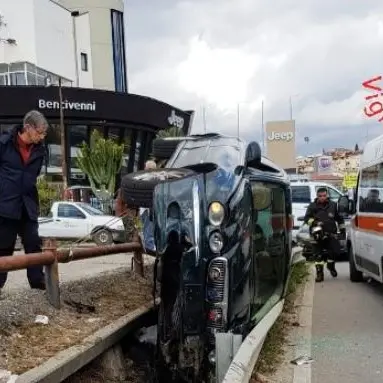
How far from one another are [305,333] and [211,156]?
2362 mm

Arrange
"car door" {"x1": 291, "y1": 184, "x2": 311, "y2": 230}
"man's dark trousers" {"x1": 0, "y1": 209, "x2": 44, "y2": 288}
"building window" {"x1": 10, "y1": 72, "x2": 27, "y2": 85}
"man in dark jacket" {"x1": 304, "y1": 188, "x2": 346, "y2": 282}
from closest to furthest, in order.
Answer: "man's dark trousers" {"x1": 0, "y1": 209, "x2": 44, "y2": 288} < "man in dark jacket" {"x1": 304, "y1": 188, "x2": 346, "y2": 282} < "car door" {"x1": 291, "y1": 184, "x2": 311, "y2": 230} < "building window" {"x1": 10, "y1": 72, "x2": 27, "y2": 85}

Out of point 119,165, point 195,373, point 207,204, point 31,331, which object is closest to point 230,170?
point 207,204

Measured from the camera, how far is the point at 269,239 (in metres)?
6.11

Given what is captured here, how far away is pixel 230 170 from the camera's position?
5.48 m

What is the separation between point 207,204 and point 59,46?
4640cm

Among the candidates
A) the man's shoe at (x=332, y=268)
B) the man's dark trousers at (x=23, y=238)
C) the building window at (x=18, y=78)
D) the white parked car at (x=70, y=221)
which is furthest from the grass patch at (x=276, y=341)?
the building window at (x=18, y=78)

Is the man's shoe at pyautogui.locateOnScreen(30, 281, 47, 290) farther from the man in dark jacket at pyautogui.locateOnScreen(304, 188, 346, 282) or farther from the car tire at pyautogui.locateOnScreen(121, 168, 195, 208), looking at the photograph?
the man in dark jacket at pyautogui.locateOnScreen(304, 188, 346, 282)

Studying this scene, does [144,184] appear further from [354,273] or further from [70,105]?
[70,105]

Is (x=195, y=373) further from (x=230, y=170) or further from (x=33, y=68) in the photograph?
(x=33, y=68)

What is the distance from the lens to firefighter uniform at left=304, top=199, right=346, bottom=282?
39.8 ft

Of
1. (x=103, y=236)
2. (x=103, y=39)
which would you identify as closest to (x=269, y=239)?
(x=103, y=236)

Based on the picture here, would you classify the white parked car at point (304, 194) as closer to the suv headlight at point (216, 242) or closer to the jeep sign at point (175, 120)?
the suv headlight at point (216, 242)

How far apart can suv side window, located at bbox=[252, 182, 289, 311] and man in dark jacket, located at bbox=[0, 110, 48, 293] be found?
77.7 inches

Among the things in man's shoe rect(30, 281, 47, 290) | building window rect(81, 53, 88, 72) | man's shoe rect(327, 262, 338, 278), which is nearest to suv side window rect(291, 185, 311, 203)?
man's shoe rect(327, 262, 338, 278)
